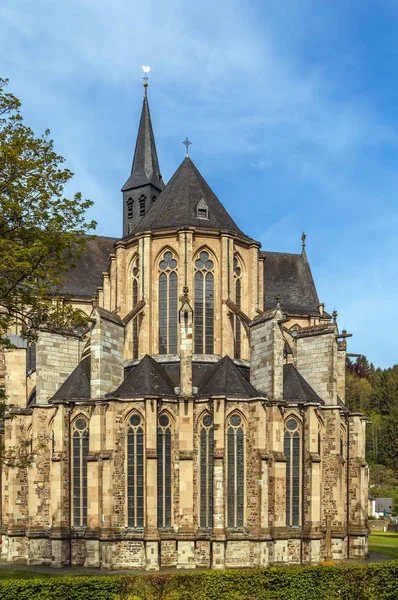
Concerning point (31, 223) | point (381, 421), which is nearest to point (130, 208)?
point (31, 223)

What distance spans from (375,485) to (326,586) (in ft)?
237

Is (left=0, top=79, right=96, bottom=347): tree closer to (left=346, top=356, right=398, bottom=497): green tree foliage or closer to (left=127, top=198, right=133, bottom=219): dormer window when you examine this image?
(left=127, top=198, right=133, bottom=219): dormer window

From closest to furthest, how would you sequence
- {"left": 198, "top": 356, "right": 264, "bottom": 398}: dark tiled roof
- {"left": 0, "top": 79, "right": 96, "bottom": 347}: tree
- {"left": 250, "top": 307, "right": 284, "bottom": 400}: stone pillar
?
{"left": 0, "top": 79, "right": 96, "bottom": 347}: tree → {"left": 198, "top": 356, "right": 264, "bottom": 398}: dark tiled roof → {"left": 250, "top": 307, "right": 284, "bottom": 400}: stone pillar

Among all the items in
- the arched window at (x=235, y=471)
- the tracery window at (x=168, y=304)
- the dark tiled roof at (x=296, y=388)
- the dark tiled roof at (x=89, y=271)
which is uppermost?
the dark tiled roof at (x=89, y=271)

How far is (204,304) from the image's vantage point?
37.9 metres

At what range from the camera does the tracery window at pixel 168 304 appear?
37.6 metres

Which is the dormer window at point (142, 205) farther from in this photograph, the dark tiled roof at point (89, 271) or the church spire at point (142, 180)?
the dark tiled roof at point (89, 271)

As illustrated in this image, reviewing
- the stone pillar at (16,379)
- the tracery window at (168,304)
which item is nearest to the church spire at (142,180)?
the tracery window at (168,304)

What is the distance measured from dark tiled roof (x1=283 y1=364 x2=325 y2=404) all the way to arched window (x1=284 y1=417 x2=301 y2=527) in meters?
1.08

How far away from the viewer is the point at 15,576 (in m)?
30.7

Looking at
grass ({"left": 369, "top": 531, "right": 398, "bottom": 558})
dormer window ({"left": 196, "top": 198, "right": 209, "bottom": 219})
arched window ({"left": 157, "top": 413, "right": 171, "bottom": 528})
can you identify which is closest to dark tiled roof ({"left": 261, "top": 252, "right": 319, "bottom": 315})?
dormer window ({"left": 196, "top": 198, "right": 209, "bottom": 219})

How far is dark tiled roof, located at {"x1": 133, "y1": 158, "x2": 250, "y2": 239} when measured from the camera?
128 ft

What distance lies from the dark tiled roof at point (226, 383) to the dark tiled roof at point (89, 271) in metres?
15.1

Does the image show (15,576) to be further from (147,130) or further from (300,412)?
(147,130)
